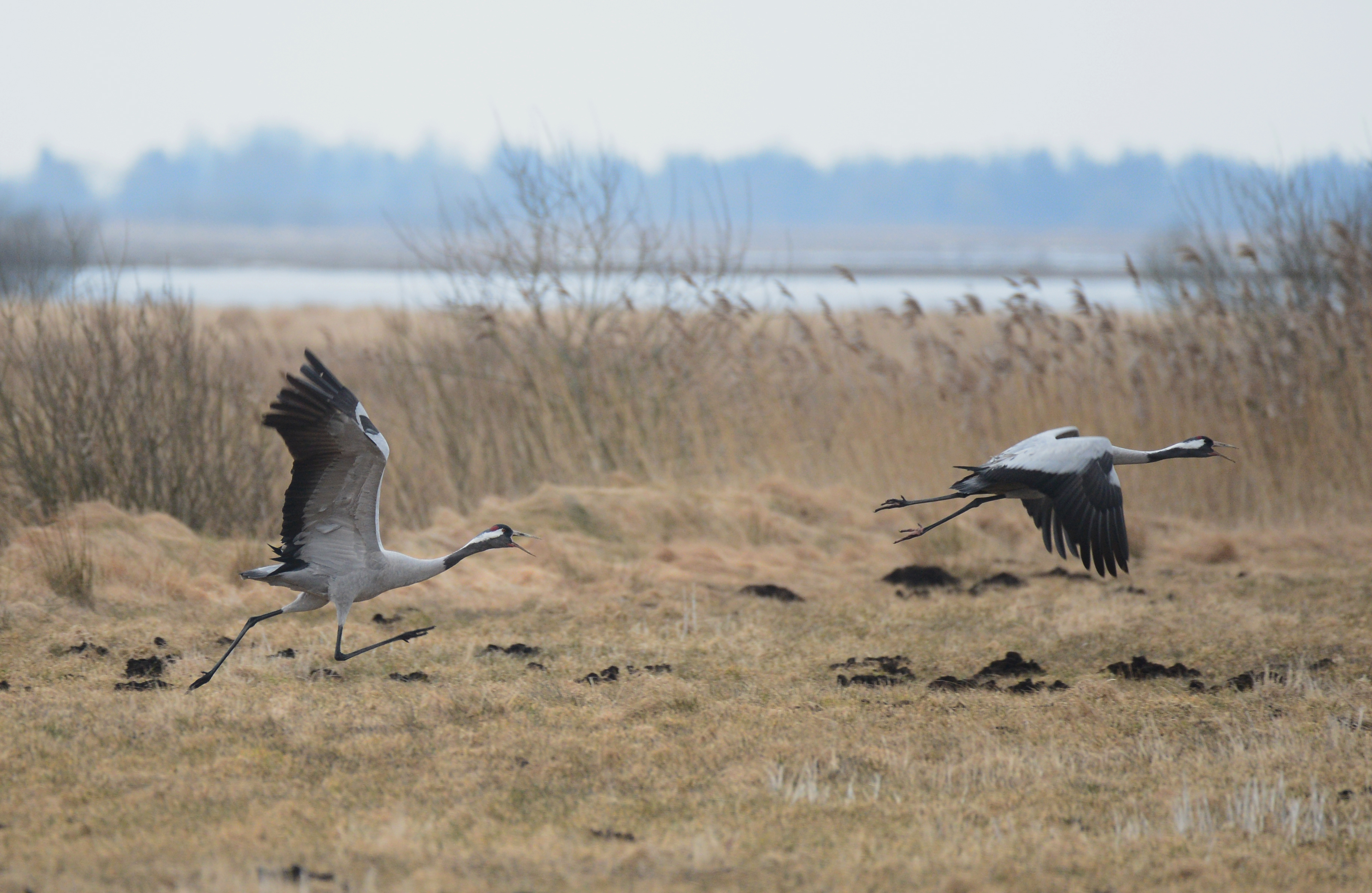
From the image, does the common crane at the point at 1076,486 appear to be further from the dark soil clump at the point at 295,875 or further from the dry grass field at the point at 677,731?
the dark soil clump at the point at 295,875

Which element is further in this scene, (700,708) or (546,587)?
(546,587)

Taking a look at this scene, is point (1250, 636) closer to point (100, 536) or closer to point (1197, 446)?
point (1197, 446)

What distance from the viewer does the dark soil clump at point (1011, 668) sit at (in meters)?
6.61

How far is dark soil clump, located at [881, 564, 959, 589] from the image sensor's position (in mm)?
8922

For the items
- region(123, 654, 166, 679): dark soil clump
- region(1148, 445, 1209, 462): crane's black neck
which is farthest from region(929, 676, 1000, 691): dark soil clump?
region(123, 654, 166, 679): dark soil clump

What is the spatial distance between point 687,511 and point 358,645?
12.3 feet

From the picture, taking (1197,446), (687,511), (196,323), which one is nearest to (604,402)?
(687,511)

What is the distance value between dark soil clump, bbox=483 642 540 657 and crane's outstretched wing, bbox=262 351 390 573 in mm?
1299

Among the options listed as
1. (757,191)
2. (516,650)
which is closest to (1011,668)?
(516,650)

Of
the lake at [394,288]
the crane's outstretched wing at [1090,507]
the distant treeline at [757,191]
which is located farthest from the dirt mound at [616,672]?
the distant treeline at [757,191]

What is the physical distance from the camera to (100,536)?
8.38 meters

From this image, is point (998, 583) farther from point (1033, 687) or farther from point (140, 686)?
point (140, 686)

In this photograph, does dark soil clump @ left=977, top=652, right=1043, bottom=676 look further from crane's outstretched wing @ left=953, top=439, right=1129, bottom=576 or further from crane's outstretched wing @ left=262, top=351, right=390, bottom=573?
crane's outstretched wing @ left=262, top=351, right=390, bottom=573

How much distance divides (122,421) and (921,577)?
231 inches
